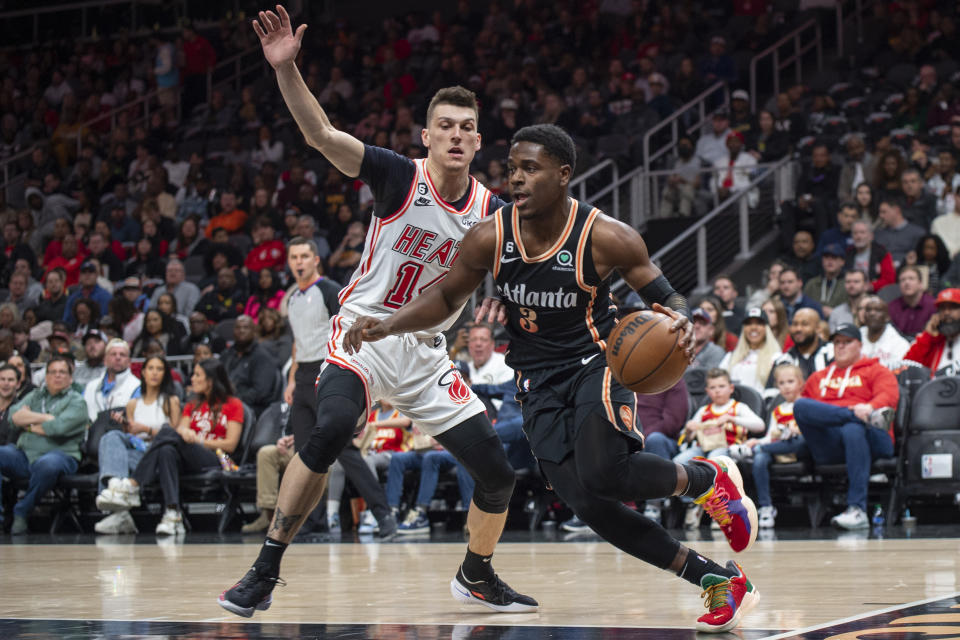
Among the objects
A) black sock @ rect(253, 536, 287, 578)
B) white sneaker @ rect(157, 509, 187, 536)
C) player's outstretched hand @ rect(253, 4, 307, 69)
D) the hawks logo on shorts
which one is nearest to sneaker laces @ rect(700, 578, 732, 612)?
the hawks logo on shorts

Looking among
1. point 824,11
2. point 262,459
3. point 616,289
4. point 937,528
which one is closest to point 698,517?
point 937,528

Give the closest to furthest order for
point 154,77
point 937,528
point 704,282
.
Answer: point 937,528
point 704,282
point 154,77

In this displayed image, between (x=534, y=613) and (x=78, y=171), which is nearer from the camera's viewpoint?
(x=534, y=613)

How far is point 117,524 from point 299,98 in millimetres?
6502

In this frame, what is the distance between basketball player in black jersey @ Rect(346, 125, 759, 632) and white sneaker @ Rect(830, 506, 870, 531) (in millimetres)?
4132

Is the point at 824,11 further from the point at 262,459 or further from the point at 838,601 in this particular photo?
the point at 838,601

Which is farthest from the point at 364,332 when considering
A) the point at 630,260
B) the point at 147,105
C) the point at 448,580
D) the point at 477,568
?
the point at 147,105

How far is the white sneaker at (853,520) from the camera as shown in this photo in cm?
801

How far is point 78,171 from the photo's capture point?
18.5 m

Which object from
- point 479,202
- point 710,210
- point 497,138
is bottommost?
point 479,202

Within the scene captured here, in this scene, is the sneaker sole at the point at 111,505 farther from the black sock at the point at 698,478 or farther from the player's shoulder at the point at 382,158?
the black sock at the point at 698,478

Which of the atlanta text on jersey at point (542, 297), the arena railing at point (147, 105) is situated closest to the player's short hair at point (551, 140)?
the atlanta text on jersey at point (542, 297)

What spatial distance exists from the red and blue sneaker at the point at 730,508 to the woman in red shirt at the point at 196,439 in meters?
6.40

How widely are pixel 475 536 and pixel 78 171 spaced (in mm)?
15274
